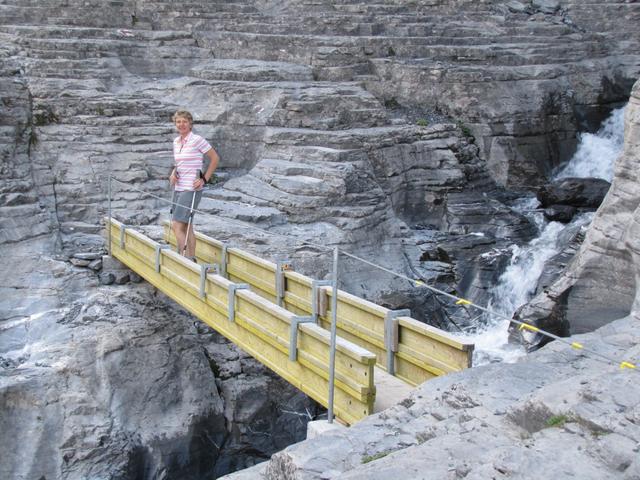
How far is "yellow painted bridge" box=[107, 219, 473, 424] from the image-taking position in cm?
706

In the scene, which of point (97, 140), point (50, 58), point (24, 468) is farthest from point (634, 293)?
point (50, 58)

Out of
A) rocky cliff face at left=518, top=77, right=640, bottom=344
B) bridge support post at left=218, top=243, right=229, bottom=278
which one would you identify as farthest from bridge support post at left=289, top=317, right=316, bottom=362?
rocky cliff face at left=518, top=77, right=640, bottom=344

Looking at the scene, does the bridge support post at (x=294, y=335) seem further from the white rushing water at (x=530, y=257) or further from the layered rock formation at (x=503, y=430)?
the white rushing water at (x=530, y=257)

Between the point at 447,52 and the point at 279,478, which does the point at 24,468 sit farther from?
the point at 447,52

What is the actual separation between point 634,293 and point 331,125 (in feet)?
26.0

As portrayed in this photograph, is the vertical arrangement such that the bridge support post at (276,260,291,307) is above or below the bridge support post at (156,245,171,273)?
above

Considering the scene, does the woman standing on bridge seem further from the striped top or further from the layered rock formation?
the layered rock formation

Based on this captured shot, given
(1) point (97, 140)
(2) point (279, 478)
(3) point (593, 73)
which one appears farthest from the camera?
(3) point (593, 73)

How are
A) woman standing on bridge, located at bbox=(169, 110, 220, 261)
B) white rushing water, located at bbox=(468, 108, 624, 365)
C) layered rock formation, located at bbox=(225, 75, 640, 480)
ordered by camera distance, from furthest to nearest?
white rushing water, located at bbox=(468, 108, 624, 365)
woman standing on bridge, located at bbox=(169, 110, 220, 261)
layered rock formation, located at bbox=(225, 75, 640, 480)

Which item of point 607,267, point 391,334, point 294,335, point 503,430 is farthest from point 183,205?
point 503,430

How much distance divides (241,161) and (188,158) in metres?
7.27

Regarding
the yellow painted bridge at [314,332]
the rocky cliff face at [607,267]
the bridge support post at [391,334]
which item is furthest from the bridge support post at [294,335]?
the rocky cliff face at [607,267]

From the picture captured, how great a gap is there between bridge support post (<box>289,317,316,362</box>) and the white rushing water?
5.21m

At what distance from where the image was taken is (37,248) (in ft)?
46.3
